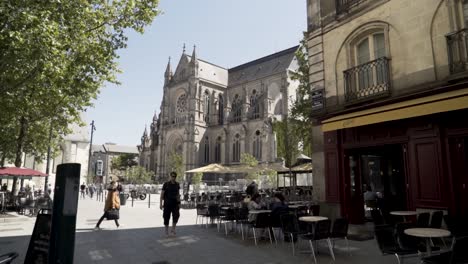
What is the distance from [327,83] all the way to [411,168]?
4.01 meters

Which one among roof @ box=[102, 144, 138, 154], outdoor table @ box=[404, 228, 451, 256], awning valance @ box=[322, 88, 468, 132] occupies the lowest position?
outdoor table @ box=[404, 228, 451, 256]

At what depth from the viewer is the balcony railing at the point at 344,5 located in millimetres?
9824

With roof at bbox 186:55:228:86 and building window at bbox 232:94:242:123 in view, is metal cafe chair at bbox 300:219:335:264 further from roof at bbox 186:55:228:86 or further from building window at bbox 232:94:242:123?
roof at bbox 186:55:228:86

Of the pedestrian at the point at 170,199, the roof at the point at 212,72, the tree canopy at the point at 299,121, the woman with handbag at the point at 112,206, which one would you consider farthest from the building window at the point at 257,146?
the pedestrian at the point at 170,199

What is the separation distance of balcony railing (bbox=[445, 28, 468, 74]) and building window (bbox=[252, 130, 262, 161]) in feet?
124

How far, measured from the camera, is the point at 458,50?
283 inches

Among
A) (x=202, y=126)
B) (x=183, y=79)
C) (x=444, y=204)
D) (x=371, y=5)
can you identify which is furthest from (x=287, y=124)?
(x=183, y=79)

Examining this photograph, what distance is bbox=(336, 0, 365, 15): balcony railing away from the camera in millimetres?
9824

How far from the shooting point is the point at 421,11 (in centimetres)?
796

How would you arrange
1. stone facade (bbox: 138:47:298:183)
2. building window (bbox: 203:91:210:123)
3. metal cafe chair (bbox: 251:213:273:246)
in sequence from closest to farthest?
metal cafe chair (bbox: 251:213:273:246), stone facade (bbox: 138:47:298:183), building window (bbox: 203:91:210:123)

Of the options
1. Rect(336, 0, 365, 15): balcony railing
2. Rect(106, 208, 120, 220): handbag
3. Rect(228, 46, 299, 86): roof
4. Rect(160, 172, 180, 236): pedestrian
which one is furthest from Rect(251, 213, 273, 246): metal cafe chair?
Rect(228, 46, 299, 86): roof

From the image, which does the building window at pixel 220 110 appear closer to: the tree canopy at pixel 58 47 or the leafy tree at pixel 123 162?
the tree canopy at pixel 58 47

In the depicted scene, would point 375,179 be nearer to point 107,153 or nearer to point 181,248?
point 181,248

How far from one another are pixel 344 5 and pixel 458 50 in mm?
3988
